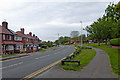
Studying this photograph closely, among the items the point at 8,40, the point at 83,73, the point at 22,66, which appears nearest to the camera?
the point at 83,73

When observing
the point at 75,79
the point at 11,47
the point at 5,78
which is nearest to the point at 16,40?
the point at 11,47

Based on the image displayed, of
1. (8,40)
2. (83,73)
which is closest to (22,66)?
(83,73)

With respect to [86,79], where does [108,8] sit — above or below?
above

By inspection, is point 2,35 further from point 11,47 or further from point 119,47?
point 119,47

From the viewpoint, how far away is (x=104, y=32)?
37.6 metres

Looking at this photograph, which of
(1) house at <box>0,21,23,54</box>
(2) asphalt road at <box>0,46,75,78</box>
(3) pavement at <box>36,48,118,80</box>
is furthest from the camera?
(1) house at <box>0,21,23,54</box>

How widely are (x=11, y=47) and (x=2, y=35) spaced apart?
5275 millimetres

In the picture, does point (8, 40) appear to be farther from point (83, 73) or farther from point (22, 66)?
point (83, 73)

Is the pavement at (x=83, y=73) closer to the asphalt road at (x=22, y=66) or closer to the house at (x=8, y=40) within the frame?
the asphalt road at (x=22, y=66)

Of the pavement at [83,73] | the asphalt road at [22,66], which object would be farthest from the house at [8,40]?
the pavement at [83,73]

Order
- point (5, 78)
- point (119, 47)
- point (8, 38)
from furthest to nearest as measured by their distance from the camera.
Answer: point (8, 38)
point (119, 47)
point (5, 78)

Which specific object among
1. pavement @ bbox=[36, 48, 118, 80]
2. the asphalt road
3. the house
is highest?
the house

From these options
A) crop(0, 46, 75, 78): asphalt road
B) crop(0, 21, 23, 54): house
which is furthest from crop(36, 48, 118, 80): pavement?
crop(0, 21, 23, 54): house

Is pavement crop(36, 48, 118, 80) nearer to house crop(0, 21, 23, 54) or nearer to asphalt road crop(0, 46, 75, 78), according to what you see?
asphalt road crop(0, 46, 75, 78)
